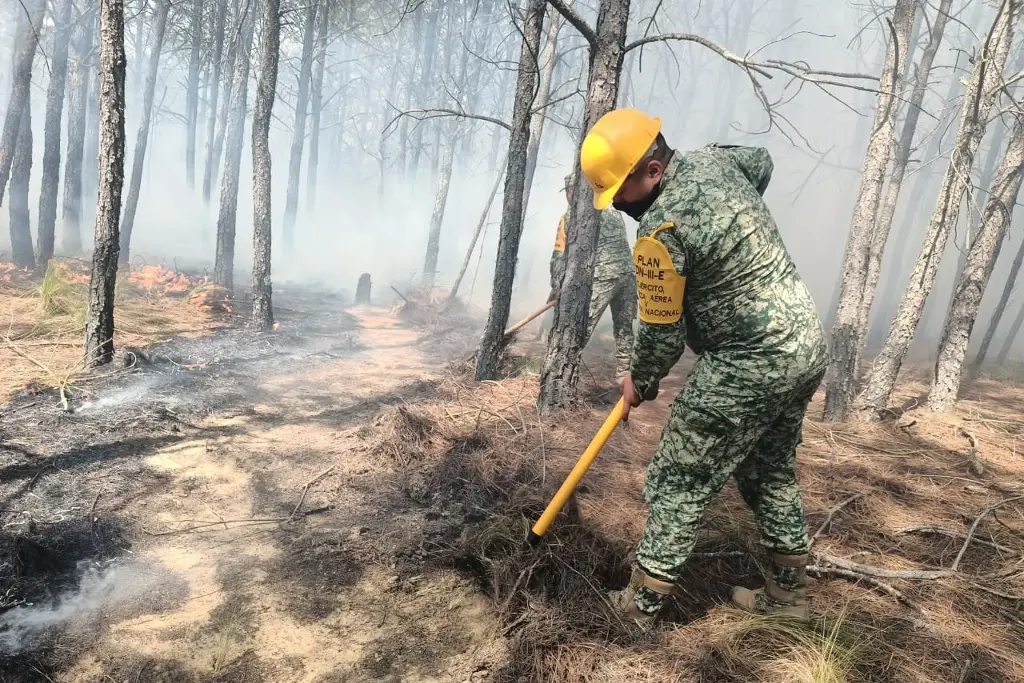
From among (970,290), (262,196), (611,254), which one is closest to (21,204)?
(262,196)

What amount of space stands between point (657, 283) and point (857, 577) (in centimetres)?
174

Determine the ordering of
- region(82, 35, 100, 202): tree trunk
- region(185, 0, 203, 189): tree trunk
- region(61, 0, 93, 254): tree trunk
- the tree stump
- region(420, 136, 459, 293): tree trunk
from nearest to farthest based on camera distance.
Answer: region(61, 0, 93, 254): tree trunk → the tree stump → region(185, 0, 203, 189): tree trunk → region(420, 136, 459, 293): tree trunk → region(82, 35, 100, 202): tree trunk

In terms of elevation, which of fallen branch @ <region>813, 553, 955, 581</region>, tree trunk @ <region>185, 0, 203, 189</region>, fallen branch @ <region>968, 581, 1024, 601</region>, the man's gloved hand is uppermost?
tree trunk @ <region>185, 0, 203, 189</region>

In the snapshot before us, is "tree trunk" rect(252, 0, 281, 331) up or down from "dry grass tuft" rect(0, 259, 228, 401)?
up

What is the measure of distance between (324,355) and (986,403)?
7.95 m

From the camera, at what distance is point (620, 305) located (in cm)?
599

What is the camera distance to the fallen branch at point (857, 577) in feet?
7.93

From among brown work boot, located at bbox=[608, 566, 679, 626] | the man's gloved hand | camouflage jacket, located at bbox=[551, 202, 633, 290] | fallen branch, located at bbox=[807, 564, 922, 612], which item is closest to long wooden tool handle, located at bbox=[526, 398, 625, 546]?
the man's gloved hand

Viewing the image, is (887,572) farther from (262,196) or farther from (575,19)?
(262,196)

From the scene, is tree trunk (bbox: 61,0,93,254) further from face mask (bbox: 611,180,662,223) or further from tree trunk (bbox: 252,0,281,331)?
face mask (bbox: 611,180,662,223)

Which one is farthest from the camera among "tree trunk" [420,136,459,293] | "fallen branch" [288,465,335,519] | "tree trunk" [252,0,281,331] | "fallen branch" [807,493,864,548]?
"tree trunk" [420,136,459,293]

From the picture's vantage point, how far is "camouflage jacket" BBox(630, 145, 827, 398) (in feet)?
6.43

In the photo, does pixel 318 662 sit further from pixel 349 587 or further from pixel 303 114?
pixel 303 114

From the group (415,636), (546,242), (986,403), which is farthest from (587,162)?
(546,242)
